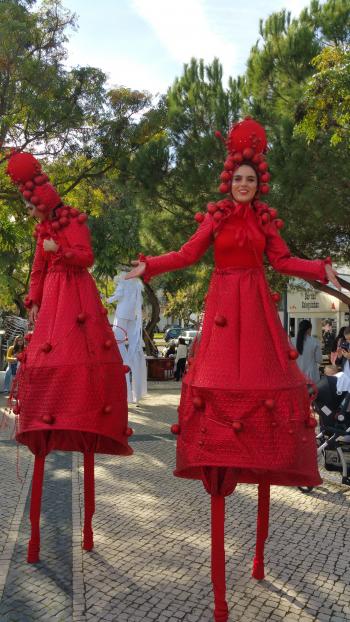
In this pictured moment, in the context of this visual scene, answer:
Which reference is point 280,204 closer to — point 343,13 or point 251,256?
point 343,13

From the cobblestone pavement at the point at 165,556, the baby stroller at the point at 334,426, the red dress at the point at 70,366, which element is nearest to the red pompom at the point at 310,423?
the cobblestone pavement at the point at 165,556

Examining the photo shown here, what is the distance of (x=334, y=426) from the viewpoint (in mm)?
6445

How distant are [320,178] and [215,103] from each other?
10.6ft

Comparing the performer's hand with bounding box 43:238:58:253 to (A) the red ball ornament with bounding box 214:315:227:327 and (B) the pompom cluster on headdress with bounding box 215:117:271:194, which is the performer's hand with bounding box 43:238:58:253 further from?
(A) the red ball ornament with bounding box 214:315:227:327

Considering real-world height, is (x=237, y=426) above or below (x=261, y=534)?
above

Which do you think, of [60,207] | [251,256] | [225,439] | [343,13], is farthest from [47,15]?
[225,439]

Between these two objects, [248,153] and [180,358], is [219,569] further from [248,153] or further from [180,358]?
[180,358]

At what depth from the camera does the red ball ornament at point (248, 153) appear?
344 cm

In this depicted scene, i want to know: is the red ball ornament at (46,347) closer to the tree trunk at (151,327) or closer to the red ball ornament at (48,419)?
the red ball ornament at (48,419)

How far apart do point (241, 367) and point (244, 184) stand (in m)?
1.07

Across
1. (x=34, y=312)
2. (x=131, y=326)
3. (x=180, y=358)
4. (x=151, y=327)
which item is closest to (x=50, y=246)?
(x=34, y=312)

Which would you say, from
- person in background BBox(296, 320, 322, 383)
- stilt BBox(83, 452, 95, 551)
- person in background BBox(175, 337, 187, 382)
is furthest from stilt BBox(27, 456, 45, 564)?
person in background BBox(175, 337, 187, 382)

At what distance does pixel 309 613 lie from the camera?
332cm

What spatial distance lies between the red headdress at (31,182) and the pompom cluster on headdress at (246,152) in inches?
48.6
